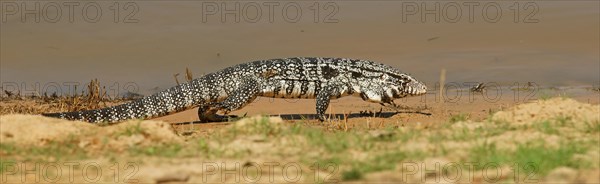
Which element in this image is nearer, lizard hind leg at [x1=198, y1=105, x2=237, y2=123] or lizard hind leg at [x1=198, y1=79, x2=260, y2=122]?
lizard hind leg at [x1=198, y1=79, x2=260, y2=122]

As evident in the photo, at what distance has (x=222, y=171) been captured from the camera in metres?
7.70

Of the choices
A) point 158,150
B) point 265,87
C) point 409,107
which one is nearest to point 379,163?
point 158,150

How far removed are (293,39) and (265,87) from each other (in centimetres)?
921

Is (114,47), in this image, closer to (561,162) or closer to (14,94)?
(14,94)

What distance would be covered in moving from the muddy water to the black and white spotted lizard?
16.6 feet

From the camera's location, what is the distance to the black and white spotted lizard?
12.8m

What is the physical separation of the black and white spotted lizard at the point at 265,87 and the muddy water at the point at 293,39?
505 cm

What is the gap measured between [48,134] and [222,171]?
1.84 m

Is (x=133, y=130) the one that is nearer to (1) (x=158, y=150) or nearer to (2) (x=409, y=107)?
(1) (x=158, y=150)

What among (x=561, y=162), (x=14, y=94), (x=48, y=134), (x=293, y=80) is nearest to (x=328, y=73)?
(x=293, y=80)
